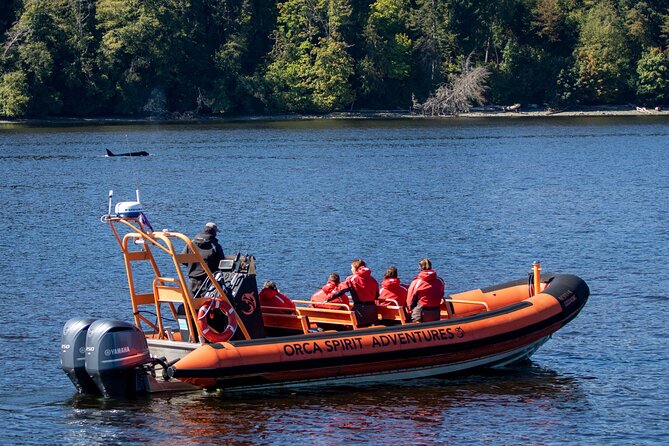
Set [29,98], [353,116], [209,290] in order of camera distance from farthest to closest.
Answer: [353,116]
[29,98]
[209,290]

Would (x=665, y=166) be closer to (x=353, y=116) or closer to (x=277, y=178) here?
(x=277, y=178)

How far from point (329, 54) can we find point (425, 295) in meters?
83.3

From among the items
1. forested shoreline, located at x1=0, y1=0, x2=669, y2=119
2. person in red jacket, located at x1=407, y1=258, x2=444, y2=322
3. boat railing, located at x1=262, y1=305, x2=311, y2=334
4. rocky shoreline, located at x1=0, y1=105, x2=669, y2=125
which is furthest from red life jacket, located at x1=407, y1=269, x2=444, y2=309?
rocky shoreline, located at x1=0, y1=105, x2=669, y2=125

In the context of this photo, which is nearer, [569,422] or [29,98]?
[569,422]

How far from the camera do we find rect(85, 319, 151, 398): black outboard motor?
15.8 metres

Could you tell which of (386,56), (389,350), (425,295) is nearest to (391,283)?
(425,295)

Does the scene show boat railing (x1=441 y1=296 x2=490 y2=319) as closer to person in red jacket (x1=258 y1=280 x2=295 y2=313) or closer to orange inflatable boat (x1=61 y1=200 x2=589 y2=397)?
orange inflatable boat (x1=61 y1=200 x2=589 y2=397)

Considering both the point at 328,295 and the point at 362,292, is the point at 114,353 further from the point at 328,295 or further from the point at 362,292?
the point at 362,292

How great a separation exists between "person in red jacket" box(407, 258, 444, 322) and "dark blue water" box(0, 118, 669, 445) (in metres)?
1.07

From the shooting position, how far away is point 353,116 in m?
105

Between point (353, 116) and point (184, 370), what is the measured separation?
8962 centimetres

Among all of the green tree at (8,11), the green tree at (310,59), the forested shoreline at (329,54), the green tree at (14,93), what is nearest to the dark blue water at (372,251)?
the green tree at (14,93)

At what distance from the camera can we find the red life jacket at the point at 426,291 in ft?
58.6

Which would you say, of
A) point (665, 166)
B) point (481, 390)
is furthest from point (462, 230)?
point (665, 166)
